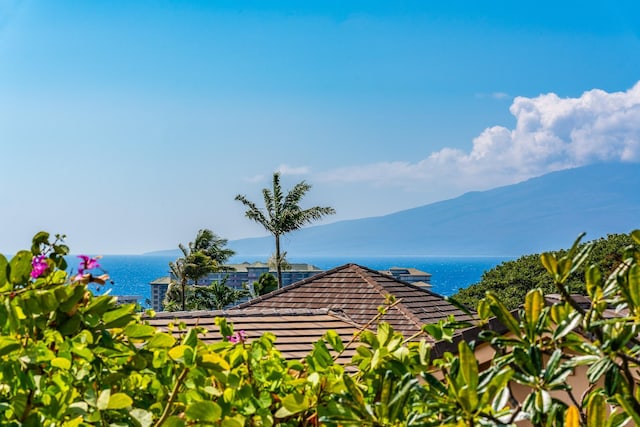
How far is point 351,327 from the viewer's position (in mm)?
11109

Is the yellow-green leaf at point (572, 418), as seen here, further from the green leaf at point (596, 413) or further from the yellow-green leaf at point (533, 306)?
the yellow-green leaf at point (533, 306)

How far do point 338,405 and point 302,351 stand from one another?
25.6 feet

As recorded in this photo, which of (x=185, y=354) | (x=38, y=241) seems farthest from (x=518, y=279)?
(x=185, y=354)

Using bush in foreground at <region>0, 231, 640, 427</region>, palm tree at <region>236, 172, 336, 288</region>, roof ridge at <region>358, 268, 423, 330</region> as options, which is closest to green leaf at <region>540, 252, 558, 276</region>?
bush in foreground at <region>0, 231, 640, 427</region>

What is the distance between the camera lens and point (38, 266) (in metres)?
1.77

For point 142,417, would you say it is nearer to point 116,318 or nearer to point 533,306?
point 116,318

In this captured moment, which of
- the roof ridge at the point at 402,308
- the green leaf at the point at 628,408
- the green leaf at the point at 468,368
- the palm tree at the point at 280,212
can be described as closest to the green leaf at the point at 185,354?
the green leaf at the point at 468,368

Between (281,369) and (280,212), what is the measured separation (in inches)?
1478

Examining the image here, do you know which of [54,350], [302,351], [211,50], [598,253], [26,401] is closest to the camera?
[26,401]

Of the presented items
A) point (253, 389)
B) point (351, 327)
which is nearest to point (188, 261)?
point (351, 327)

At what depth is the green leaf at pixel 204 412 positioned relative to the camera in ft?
4.87

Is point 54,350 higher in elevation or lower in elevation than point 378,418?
higher

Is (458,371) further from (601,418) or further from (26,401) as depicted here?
(26,401)

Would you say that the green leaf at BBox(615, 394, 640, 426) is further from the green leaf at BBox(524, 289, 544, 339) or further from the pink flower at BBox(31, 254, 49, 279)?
the pink flower at BBox(31, 254, 49, 279)
